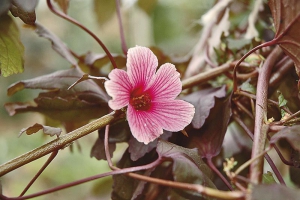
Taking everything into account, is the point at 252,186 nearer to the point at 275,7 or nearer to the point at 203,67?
the point at 275,7

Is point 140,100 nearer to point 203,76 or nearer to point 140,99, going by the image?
point 140,99

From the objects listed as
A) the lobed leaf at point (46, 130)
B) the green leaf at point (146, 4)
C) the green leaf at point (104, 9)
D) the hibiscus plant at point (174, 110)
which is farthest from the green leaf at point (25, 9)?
the green leaf at point (146, 4)

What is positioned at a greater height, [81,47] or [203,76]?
[203,76]

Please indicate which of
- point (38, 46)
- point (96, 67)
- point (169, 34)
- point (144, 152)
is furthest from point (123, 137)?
point (38, 46)

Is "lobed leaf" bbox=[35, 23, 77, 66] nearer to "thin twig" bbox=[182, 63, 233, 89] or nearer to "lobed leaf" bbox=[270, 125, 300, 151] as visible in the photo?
"thin twig" bbox=[182, 63, 233, 89]

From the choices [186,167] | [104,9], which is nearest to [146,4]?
[104,9]

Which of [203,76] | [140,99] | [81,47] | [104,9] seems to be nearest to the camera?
[140,99]

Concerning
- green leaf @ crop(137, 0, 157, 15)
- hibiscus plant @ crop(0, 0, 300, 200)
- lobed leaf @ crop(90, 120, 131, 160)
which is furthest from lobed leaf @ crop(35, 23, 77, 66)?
green leaf @ crop(137, 0, 157, 15)

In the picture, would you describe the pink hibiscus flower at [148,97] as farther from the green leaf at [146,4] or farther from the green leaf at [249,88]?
the green leaf at [146,4]
